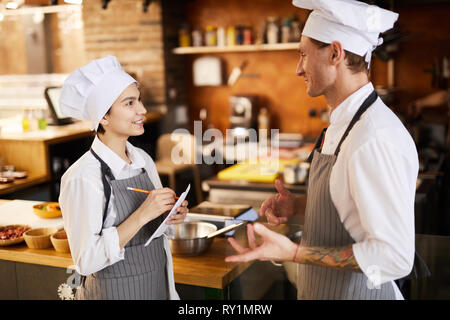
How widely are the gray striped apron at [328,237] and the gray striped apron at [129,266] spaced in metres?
0.50

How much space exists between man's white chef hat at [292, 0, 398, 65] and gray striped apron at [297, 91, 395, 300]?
15 centimetres

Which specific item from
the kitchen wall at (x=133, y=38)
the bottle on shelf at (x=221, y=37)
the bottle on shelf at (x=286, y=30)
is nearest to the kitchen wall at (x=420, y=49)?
the bottle on shelf at (x=286, y=30)

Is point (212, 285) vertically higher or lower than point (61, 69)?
lower

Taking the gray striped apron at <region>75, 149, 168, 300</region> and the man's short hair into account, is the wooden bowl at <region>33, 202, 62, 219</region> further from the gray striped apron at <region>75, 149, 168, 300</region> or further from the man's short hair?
the man's short hair

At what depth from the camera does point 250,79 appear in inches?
227

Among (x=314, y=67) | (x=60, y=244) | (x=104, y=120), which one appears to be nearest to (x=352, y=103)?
(x=314, y=67)

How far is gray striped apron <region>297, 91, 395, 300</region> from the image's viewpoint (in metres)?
1.44

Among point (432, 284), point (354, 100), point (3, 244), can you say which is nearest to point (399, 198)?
point (354, 100)


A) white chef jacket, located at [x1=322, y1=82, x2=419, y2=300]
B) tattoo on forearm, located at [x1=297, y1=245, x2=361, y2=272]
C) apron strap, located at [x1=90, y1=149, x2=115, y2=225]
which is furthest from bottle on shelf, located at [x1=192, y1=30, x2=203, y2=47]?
tattoo on forearm, located at [x1=297, y1=245, x2=361, y2=272]

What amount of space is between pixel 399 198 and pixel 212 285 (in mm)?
796

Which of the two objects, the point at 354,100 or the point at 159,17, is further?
the point at 159,17

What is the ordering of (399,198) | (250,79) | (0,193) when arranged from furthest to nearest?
(250,79)
(0,193)
(399,198)

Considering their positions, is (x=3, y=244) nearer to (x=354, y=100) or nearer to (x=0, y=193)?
(x=0, y=193)
